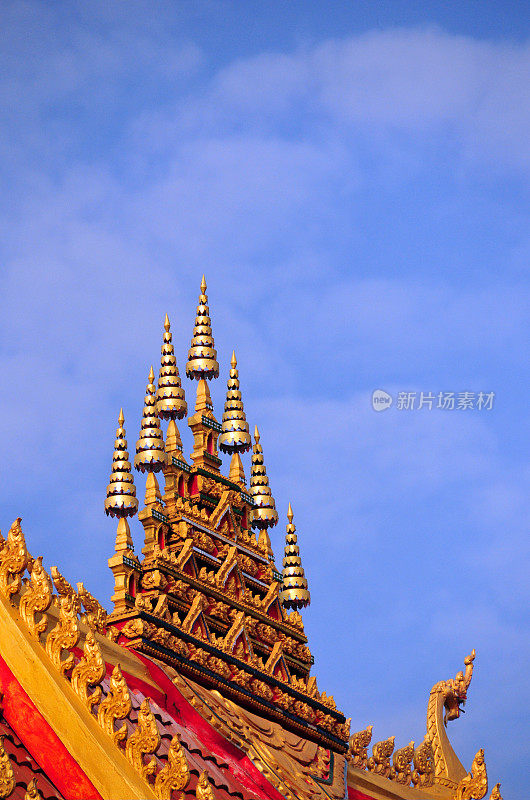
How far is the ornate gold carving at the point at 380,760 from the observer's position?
19.8 metres

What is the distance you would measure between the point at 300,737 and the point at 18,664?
8.18m

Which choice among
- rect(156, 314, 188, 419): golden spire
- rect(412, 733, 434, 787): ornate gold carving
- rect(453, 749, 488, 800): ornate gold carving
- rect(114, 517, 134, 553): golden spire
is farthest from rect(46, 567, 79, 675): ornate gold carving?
rect(453, 749, 488, 800): ornate gold carving

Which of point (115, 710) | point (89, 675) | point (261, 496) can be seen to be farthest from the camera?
point (261, 496)

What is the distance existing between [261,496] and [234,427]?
1.69 m

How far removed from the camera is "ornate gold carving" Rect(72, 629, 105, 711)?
11.3m

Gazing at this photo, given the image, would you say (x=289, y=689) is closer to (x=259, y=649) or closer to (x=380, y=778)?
(x=259, y=649)

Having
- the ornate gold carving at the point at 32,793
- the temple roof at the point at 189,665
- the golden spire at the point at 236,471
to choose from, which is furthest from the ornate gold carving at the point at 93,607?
the ornate gold carving at the point at 32,793

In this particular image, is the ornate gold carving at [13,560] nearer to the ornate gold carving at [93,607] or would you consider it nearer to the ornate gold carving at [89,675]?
the ornate gold carving at [89,675]

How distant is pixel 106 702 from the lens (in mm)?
11289

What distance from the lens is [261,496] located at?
71.1 feet

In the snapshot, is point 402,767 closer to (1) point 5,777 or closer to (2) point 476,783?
(2) point 476,783

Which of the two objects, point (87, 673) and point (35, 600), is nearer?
point (87, 673)

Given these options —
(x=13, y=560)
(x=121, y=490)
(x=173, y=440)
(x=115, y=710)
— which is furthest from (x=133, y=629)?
(x=115, y=710)

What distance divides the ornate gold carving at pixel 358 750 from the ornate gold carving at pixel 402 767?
0.52 metres
